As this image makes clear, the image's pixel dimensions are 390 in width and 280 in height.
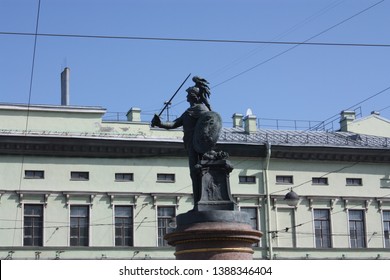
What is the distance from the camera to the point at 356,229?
144 feet

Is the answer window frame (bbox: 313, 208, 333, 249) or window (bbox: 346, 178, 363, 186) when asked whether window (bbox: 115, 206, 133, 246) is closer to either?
window frame (bbox: 313, 208, 333, 249)

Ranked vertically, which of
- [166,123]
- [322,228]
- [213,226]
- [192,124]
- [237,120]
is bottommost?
[213,226]

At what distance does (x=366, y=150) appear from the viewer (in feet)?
147

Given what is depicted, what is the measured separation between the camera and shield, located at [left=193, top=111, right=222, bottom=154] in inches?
510

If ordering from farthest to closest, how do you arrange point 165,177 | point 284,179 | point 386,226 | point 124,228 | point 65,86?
point 386,226
point 65,86
point 284,179
point 165,177
point 124,228

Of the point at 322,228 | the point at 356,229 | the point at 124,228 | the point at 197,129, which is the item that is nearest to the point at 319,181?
the point at 322,228

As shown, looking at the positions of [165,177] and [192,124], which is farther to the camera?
[165,177]

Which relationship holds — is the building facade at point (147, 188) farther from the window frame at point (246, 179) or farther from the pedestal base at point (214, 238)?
the pedestal base at point (214, 238)

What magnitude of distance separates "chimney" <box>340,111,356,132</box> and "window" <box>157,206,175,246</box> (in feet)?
41.2

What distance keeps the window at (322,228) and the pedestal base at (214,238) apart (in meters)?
31.5

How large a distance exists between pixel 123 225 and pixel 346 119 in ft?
50.4

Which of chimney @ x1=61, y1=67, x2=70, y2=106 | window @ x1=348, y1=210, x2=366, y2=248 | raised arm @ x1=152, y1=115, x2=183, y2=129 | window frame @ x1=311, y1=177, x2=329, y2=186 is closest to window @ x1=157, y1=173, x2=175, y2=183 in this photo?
chimney @ x1=61, y1=67, x2=70, y2=106

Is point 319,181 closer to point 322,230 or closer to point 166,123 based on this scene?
point 322,230
